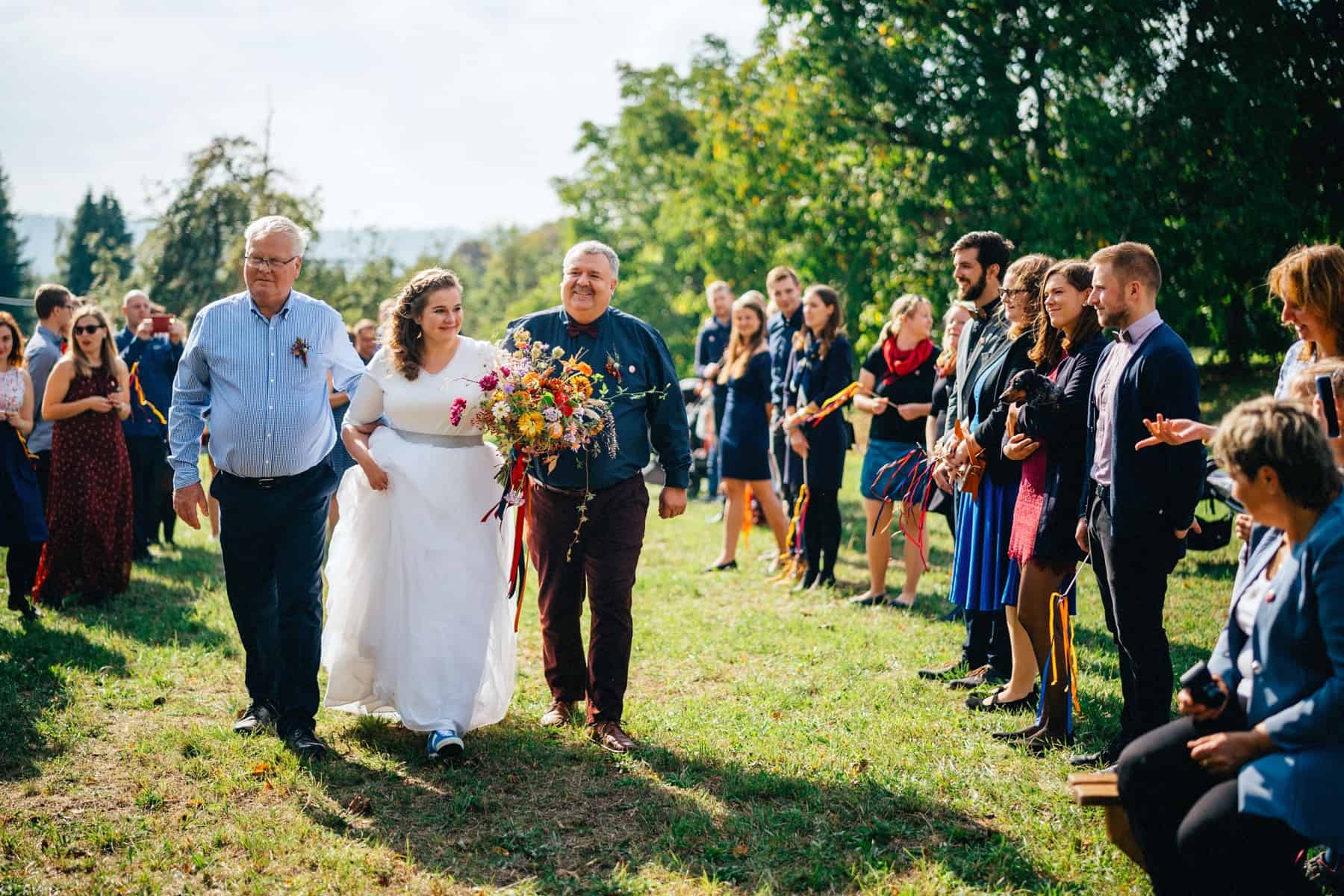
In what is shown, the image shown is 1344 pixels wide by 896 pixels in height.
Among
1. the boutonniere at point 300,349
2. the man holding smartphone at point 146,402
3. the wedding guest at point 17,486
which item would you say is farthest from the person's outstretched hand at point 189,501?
the man holding smartphone at point 146,402

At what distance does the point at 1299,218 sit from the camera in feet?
45.8

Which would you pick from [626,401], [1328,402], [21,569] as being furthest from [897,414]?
[21,569]

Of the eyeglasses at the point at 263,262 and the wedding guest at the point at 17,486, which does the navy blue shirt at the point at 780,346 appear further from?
the wedding guest at the point at 17,486

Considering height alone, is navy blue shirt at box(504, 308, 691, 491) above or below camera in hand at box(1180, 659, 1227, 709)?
above

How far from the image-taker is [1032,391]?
5.20 m

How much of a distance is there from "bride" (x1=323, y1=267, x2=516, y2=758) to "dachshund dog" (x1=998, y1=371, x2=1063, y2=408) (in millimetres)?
2696

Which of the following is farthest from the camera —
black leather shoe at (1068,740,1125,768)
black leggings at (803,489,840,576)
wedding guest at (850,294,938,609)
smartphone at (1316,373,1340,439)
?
black leggings at (803,489,840,576)

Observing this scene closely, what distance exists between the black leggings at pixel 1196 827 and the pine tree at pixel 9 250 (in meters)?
67.6

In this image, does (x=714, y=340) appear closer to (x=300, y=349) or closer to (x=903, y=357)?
(x=903, y=357)

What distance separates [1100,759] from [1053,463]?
145 centimetres

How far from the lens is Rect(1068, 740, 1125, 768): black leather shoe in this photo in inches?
191

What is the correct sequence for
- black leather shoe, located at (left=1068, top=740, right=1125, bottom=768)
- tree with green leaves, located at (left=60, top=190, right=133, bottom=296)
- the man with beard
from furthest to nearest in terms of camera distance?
tree with green leaves, located at (left=60, top=190, right=133, bottom=296) < the man with beard < black leather shoe, located at (left=1068, top=740, right=1125, bottom=768)

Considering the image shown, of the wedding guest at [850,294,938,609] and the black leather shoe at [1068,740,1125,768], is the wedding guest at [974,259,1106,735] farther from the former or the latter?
the wedding guest at [850,294,938,609]

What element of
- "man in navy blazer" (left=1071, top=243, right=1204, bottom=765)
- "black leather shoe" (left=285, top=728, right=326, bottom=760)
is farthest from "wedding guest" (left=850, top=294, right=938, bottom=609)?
"black leather shoe" (left=285, top=728, right=326, bottom=760)
